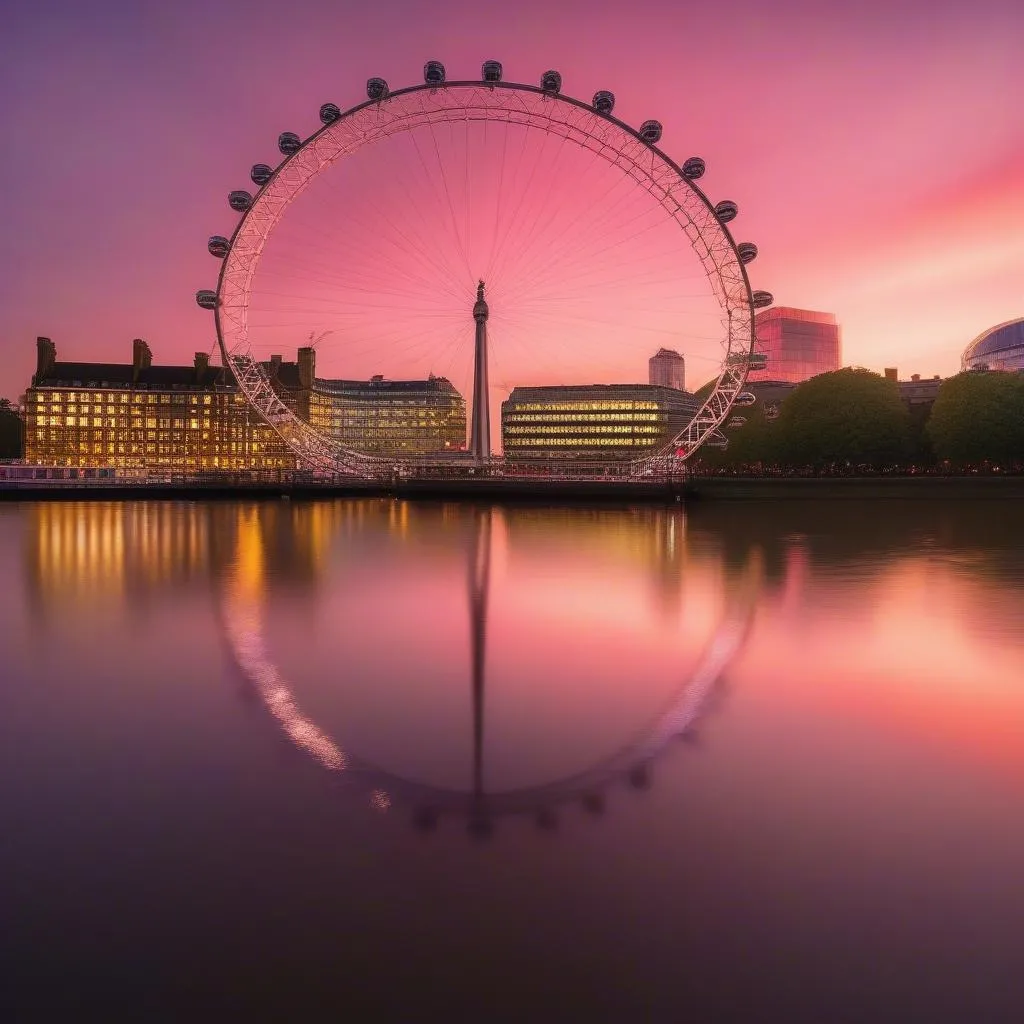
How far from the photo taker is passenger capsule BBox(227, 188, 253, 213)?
1847 inches

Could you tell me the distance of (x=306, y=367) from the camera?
144 m

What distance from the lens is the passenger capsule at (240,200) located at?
46.9 metres

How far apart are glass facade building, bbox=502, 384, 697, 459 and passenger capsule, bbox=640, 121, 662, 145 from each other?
118240mm

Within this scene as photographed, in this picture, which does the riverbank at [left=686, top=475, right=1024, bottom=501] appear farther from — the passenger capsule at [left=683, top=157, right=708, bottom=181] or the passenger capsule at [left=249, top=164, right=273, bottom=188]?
the passenger capsule at [left=249, top=164, right=273, bottom=188]

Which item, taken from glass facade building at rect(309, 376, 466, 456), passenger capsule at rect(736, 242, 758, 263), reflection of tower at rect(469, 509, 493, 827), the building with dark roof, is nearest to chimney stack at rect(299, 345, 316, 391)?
the building with dark roof

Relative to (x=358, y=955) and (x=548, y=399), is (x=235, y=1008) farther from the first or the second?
(x=548, y=399)

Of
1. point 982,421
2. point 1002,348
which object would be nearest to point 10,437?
point 982,421

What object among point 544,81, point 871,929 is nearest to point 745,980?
point 871,929

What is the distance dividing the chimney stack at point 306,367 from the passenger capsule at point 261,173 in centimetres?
9818

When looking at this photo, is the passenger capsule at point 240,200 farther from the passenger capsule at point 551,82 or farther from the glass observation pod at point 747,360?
the glass observation pod at point 747,360

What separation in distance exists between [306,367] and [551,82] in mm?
108322

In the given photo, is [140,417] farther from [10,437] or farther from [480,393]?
[480,393]

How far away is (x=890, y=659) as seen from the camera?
882 cm

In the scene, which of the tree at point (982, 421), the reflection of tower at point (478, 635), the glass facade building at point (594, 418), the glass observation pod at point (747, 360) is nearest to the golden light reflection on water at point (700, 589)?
the reflection of tower at point (478, 635)
